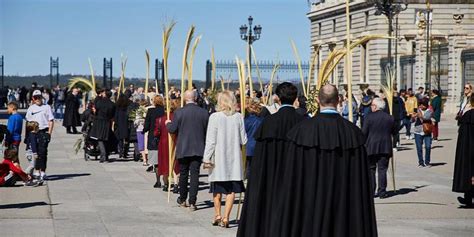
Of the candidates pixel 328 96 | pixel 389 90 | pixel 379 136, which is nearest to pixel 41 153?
pixel 379 136

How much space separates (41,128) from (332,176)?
11177 millimetres

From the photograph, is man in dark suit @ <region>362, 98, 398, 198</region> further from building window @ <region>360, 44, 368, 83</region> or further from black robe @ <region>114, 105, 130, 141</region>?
building window @ <region>360, 44, 368, 83</region>

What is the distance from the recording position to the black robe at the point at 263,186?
400 inches

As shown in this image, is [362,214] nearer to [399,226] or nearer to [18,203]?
[399,226]

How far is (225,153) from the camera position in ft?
44.9

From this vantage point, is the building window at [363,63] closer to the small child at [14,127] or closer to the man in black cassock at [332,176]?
the small child at [14,127]

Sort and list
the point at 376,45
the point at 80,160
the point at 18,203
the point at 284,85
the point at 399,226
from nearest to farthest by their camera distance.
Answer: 1. the point at 284,85
2. the point at 399,226
3. the point at 18,203
4. the point at 80,160
5. the point at 376,45

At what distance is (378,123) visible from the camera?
1764cm

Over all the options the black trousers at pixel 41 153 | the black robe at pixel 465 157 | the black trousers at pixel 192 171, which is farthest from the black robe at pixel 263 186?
the black trousers at pixel 41 153

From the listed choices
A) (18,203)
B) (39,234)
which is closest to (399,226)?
(39,234)

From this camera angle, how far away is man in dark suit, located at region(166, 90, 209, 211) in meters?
15.2

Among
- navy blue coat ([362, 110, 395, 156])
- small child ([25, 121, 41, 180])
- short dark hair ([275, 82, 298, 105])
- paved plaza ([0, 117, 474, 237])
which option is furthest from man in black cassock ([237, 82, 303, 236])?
small child ([25, 121, 41, 180])

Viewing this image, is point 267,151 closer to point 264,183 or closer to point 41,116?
point 264,183

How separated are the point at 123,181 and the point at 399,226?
7.09 m
